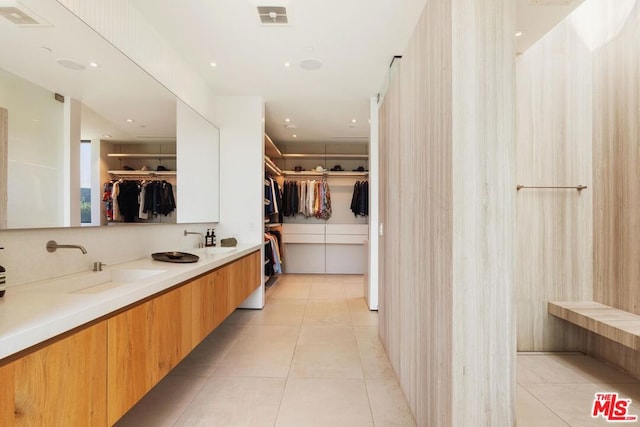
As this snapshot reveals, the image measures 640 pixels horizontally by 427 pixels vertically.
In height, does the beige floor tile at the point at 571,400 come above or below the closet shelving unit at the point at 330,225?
below

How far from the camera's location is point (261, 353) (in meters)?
2.62

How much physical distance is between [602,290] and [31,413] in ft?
12.0

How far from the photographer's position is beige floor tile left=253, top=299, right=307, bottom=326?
343cm

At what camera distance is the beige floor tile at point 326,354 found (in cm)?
229

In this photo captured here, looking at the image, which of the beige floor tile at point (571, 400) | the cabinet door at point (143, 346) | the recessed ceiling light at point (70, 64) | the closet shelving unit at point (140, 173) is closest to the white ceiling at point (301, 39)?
the recessed ceiling light at point (70, 64)

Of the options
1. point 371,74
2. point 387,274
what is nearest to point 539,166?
point 387,274

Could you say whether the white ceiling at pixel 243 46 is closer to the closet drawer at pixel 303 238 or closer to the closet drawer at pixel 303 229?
the closet drawer at pixel 303 229

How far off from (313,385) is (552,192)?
2616 millimetres

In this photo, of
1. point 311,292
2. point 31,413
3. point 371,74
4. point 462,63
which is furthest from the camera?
point 311,292

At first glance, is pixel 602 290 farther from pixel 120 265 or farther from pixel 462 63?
pixel 120 265

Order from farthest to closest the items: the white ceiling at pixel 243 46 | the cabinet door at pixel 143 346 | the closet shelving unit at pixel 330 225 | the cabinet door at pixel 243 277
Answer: the closet shelving unit at pixel 330 225, the cabinet door at pixel 243 277, the white ceiling at pixel 243 46, the cabinet door at pixel 143 346

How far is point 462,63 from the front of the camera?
1.23 meters

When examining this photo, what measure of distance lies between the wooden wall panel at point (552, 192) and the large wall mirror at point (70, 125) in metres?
3.24

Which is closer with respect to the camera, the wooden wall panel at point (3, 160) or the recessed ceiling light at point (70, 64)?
the wooden wall panel at point (3, 160)
